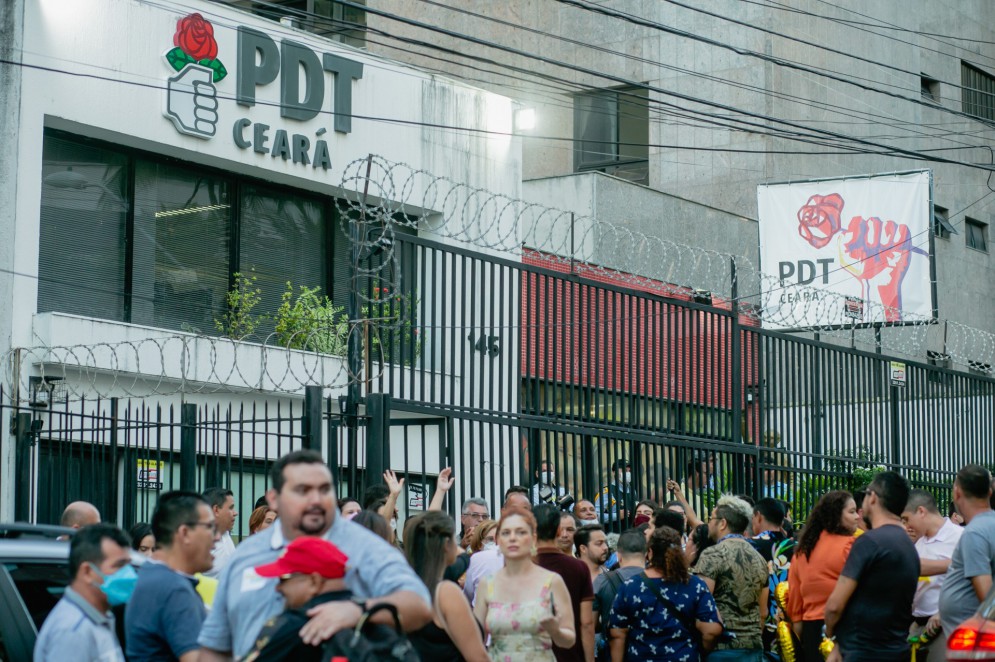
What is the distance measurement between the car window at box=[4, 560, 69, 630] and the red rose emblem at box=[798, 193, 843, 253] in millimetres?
18574

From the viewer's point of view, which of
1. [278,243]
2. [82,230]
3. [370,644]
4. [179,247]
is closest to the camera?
[370,644]

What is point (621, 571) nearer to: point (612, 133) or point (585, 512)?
point (585, 512)

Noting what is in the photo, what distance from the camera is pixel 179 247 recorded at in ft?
58.5

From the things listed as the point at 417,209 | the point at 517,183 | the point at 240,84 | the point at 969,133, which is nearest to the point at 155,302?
the point at 240,84

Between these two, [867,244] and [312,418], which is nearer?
[312,418]

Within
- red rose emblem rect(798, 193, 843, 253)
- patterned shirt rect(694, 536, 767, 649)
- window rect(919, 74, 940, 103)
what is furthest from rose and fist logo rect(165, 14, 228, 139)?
window rect(919, 74, 940, 103)

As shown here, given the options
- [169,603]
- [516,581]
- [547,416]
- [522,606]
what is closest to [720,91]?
[547,416]

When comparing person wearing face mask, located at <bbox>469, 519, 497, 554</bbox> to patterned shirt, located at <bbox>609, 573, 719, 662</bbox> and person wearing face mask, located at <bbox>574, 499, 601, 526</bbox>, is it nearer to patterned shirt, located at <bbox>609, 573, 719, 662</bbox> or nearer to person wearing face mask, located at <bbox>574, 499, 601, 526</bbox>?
patterned shirt, located at <bbox>609, 573, 719, 662</bbox>

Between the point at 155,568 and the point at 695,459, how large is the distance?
1047 cm

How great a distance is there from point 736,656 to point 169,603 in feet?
16.9

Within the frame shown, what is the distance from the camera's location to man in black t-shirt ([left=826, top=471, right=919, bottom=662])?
9.04m

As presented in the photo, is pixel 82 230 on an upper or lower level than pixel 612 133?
lower

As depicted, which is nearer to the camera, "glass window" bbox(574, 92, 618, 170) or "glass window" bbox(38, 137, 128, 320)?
"glass window" bbox(38, 137, 128, 320)

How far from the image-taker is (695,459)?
54.0 feet
